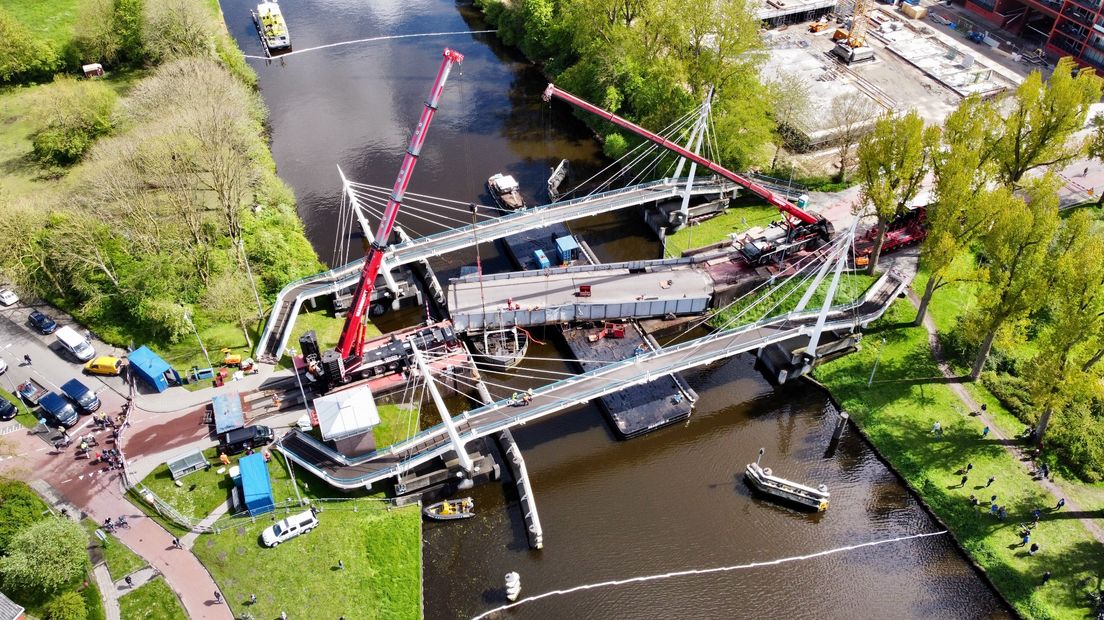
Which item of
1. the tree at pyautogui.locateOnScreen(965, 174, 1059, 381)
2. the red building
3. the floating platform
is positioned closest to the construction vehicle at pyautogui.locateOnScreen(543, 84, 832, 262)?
the floating platform

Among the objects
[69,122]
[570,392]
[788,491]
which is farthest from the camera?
[69,122]

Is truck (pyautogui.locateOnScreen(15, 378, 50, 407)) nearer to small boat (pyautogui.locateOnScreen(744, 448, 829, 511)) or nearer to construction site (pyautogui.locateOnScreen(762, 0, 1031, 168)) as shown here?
small boat (pyautogui.locateOnScreen(744, 448, 829, 511))

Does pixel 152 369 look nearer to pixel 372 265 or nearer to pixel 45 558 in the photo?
pixel 45 558

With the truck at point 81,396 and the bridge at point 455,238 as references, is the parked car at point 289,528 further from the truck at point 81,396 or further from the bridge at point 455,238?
the truck at point 81,396

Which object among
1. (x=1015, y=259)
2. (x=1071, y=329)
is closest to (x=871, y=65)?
(x=1015, y=259)

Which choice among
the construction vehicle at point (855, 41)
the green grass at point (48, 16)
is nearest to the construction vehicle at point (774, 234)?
the construction vehicle at point (855, 41)

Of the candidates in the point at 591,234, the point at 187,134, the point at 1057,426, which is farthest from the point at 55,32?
the point at 1057,426
